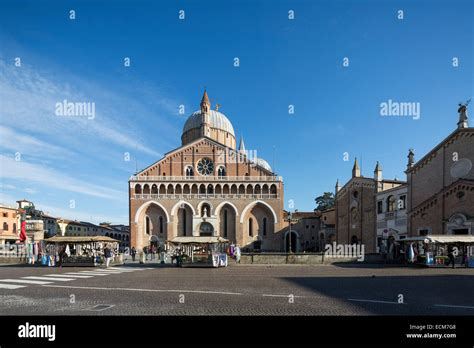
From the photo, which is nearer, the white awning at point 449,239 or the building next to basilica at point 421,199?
the white awning at point 449,239

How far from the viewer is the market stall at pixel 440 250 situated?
72.9ft

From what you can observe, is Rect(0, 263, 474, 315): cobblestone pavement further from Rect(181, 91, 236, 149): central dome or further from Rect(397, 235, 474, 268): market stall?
Rect(181, 91, 236, 149): central dome

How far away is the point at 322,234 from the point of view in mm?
49000

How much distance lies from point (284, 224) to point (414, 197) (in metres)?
21.3

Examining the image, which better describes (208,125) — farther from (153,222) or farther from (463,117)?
(463,117)

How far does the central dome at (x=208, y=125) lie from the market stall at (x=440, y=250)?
3910cm

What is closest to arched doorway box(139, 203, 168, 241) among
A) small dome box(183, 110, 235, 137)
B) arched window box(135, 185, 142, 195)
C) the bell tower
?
arched window box(135, 185, 142, 195)

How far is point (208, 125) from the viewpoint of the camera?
56.0m

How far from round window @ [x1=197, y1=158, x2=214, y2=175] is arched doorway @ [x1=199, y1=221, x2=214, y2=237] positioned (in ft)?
26.6

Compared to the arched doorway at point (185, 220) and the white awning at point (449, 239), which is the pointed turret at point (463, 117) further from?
the arched doorway at point (185, 220)

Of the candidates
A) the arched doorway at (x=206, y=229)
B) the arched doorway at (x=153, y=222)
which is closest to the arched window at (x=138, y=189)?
the arched doorway at (x=153, y=222)

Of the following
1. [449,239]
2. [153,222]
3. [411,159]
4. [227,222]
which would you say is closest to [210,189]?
[227,222]

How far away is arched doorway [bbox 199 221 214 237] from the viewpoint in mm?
45875
